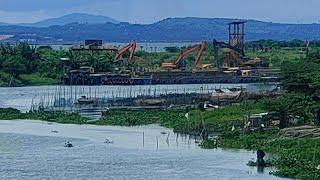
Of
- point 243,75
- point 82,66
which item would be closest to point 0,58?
point 82,66

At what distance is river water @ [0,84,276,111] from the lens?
306ft

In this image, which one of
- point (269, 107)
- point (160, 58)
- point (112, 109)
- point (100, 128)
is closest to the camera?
point (269, 107)

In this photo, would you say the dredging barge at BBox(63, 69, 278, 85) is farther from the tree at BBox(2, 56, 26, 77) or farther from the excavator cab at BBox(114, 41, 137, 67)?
the excavator cab at BBox(114, 41, 137, 67)

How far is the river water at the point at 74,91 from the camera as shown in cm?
9331

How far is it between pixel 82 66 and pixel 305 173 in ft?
295

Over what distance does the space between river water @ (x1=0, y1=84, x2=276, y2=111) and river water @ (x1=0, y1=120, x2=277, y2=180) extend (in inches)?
1035

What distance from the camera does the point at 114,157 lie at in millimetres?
47250

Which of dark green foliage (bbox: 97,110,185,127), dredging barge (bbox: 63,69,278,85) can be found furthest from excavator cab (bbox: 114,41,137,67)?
dark green foliage (bbox: 97,110,185,127)

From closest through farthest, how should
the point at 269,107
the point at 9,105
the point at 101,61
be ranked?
the point at 269,107
the point at 9,105
the point at 101,61

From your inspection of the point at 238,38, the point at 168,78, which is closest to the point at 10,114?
the point at 168,78

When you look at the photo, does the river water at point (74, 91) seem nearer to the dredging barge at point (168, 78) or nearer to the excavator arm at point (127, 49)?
the dredging barge at point (168, 78)

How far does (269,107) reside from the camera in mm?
53438

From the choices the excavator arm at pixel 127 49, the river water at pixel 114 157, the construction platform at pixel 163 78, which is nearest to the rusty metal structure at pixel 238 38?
the construction platform at pixel 163 78

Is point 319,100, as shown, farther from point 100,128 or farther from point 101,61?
point 101,61
